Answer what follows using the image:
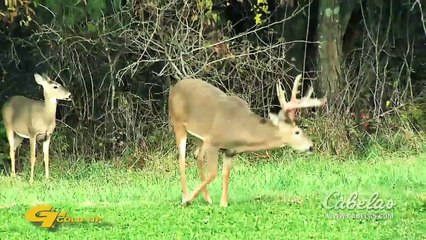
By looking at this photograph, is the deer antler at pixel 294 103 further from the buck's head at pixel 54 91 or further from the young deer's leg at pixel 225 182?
the buck's head at pixel 54 91

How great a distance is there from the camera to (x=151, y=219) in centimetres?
929

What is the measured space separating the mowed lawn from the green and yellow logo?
114 mm

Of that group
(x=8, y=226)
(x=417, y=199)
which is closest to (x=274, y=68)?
(x=417, y=199)

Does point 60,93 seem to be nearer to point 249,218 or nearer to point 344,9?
point 344,9

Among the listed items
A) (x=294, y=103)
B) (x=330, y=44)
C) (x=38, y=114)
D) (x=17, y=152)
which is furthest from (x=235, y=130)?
(x=17, y=152)

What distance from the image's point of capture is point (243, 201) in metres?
10.4

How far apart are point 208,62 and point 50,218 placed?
746 cm

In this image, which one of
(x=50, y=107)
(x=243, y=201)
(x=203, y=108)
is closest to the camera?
(x=243, y=201)

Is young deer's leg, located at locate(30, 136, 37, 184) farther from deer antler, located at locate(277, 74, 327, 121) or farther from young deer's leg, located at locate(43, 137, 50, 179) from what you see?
deer antler, located at locate(277, 74, 327, 121)

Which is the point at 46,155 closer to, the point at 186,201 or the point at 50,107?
the point at 50,107

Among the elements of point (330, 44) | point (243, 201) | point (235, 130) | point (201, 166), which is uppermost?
point (330, 44)

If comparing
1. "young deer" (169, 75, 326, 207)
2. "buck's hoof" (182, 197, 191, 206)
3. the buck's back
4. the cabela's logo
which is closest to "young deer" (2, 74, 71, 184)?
the buck's back

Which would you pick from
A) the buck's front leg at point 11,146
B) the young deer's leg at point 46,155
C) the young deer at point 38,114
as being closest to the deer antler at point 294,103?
the young deer's leg at point 46,155

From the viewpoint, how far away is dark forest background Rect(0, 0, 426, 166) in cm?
1617
